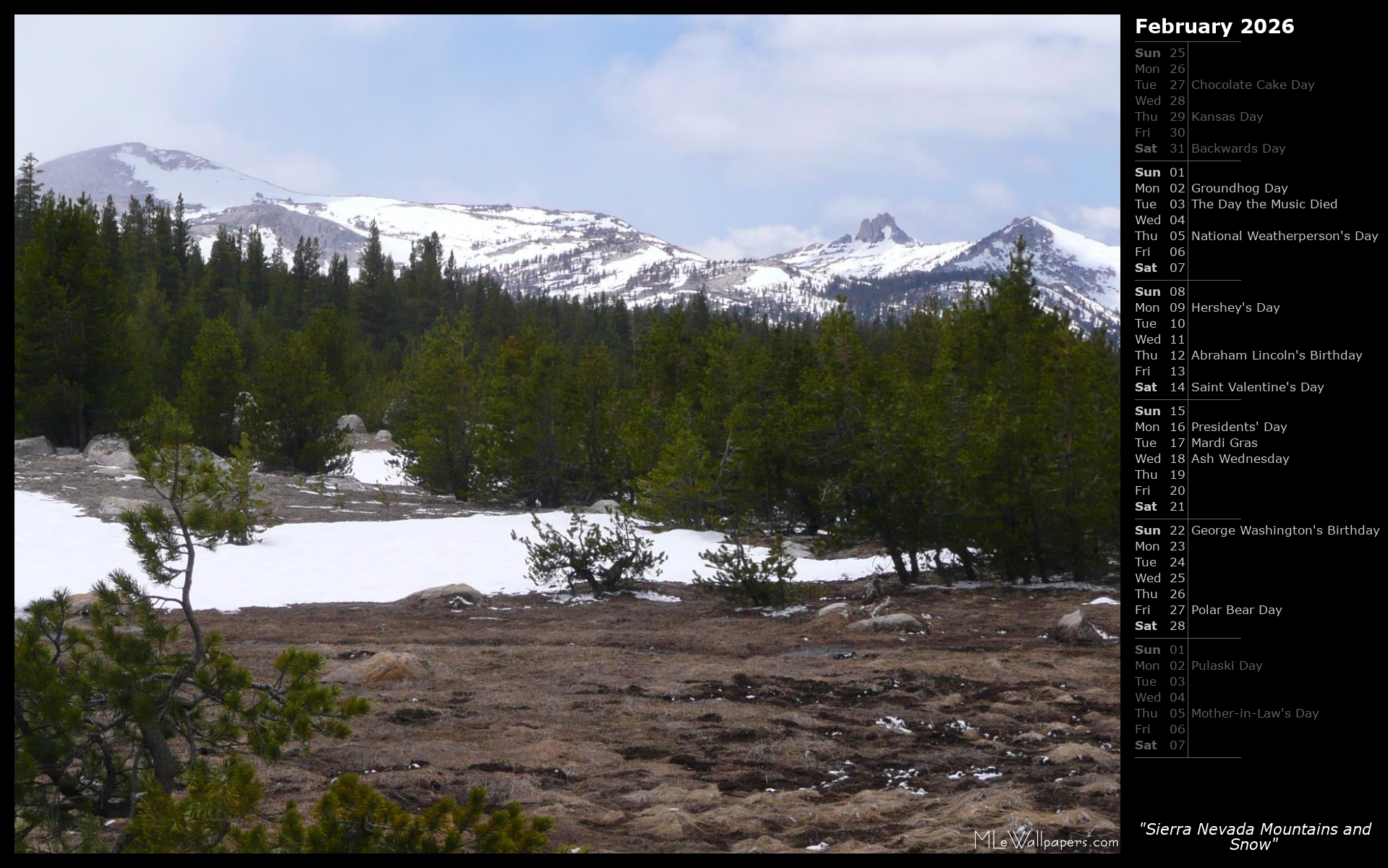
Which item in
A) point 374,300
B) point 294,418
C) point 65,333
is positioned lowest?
point 294,418

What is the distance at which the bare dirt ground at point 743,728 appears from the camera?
16.4 ft

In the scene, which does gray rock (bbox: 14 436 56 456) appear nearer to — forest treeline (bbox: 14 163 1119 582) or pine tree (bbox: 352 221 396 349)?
forest treeline (bbox: 14 163 1119 582)

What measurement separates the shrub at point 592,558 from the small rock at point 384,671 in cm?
478

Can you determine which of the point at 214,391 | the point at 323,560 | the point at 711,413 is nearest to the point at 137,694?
the point at 323,560

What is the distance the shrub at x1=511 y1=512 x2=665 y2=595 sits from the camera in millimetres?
13539

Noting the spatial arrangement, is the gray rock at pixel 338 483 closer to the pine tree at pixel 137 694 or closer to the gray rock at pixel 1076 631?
the gray rock at pixel 1076 631

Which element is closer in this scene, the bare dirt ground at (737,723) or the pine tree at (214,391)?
the bare dirt ground at (737,723)

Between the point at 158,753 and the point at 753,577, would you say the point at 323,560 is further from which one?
the point at 158,753

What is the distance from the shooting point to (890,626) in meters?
10.7

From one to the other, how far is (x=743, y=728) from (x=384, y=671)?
3274 mm

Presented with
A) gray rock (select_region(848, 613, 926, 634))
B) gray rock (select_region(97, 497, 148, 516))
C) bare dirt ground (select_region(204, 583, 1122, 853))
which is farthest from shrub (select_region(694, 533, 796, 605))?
gray rock (select_region(97, 497, 148, 516))
